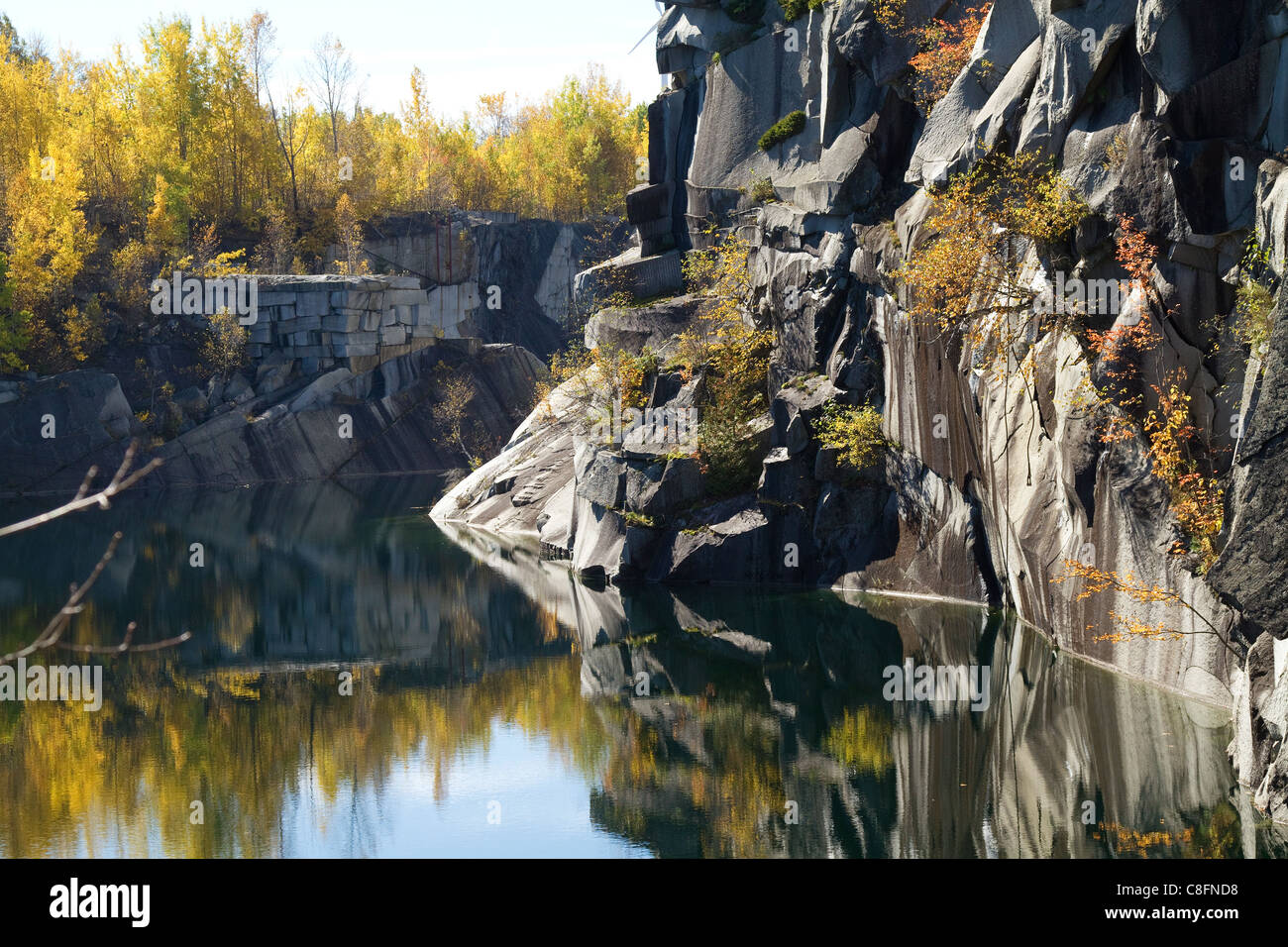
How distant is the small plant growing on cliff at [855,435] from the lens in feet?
113

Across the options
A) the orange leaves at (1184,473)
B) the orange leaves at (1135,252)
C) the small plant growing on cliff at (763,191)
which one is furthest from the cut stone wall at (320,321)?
the orange leaves at (1184,473)

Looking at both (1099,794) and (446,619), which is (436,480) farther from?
(1099,794)

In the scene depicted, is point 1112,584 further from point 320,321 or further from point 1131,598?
point 320,321

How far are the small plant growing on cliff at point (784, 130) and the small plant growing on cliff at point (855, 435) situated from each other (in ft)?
31.7

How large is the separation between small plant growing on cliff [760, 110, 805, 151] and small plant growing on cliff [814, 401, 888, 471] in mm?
9661

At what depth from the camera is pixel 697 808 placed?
19.8 meters

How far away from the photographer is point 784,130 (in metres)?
39.8

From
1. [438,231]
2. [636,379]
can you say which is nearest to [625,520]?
[636,379]

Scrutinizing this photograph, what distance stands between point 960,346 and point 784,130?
1292cm

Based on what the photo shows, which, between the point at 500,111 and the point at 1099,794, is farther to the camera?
the point at 500,111

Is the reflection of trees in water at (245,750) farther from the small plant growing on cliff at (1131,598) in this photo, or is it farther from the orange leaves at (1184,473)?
the orange leaves at (1184,473)

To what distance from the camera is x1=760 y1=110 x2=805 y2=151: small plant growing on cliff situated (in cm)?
3947
